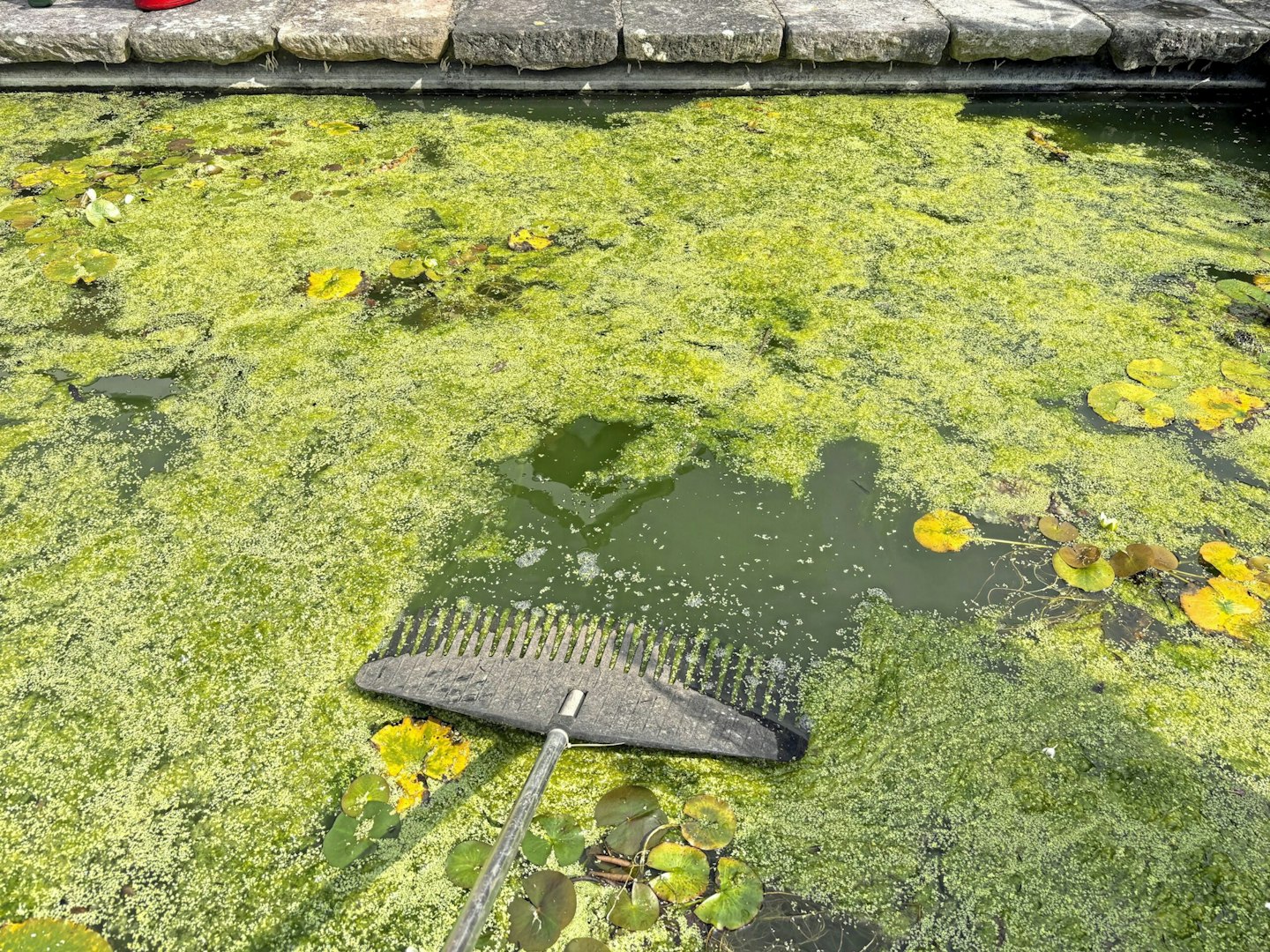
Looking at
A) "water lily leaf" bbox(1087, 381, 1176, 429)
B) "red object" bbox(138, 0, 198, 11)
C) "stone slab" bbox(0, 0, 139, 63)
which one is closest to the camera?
"water lily leaf" bbox(1087, 381, 1176, 429)

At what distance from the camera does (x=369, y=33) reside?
2932 mm

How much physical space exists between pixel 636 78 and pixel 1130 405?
7.01 ft

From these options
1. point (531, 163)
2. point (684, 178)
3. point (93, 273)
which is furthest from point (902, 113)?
point (93, 273)

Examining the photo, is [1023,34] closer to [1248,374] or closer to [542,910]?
[1248,374]

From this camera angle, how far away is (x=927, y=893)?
114 cm

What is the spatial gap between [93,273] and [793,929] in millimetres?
2310

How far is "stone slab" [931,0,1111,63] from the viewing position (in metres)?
2.98

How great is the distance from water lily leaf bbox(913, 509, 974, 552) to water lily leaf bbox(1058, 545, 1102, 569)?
0.54 ft

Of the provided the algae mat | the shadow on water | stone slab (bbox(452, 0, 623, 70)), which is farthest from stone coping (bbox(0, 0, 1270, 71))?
the shadow on water

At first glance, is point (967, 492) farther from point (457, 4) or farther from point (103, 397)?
point (457, 4)

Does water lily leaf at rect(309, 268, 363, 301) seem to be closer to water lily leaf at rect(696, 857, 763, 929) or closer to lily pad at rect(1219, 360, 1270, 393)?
water lily leaf at rect(696, 857, 763, 929)

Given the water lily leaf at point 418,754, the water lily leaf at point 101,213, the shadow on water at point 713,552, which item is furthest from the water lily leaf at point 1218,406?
the water lily leaf at point 101,213

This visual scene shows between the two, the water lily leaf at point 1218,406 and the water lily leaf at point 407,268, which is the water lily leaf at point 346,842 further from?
the water lily leaf at point 1218,406

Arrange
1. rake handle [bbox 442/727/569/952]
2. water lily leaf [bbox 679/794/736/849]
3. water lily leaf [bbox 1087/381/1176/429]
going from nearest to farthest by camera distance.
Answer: rake handle [bbox 442/727/569/952], water lily leaf [bbox 679/794/736/849], water lily leaf [bbox 1087/381/1176/429]
